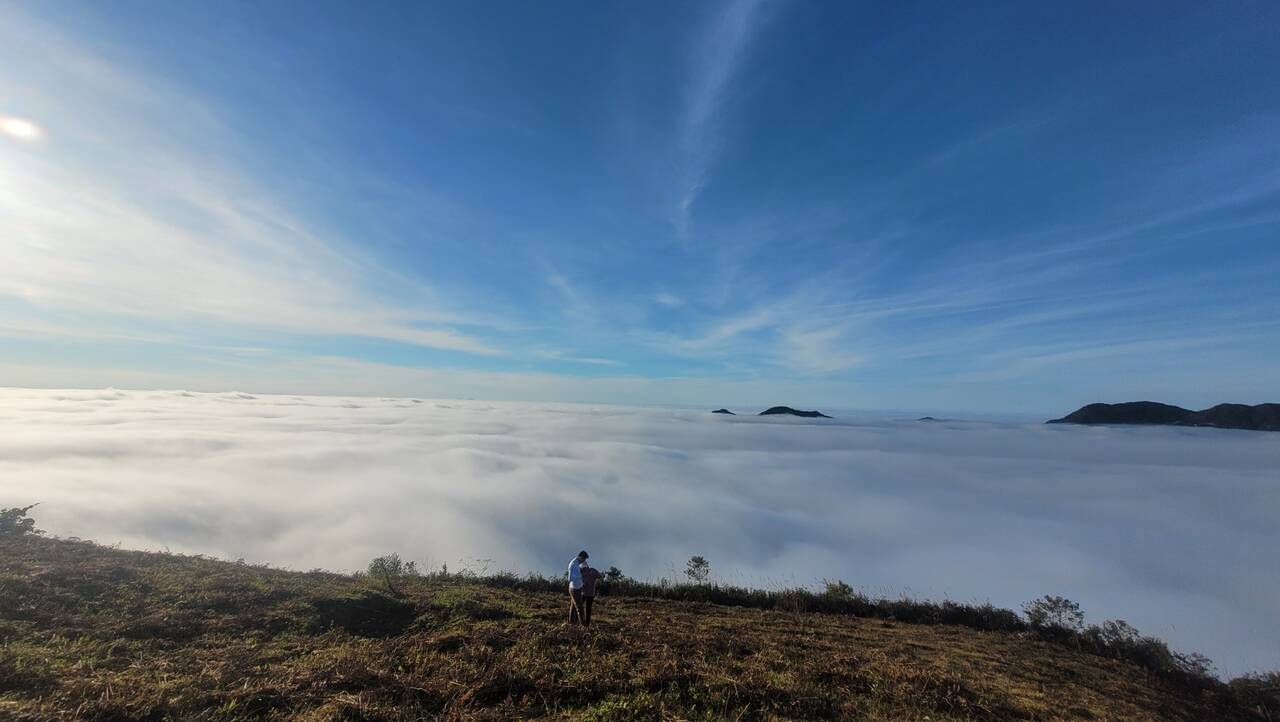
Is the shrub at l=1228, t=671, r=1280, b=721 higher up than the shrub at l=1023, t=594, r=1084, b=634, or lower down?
higher up

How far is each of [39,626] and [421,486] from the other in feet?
511

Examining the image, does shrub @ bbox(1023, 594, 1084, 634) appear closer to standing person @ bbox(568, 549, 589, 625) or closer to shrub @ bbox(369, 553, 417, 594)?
standing person @ bbox(568, 549, 589, 625)

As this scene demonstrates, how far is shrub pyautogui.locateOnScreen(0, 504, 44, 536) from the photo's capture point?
18.8 metres

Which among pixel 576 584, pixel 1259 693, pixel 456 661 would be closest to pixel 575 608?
pixel 576 584

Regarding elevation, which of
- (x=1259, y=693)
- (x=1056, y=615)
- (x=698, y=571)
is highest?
(x=1259, y=693)

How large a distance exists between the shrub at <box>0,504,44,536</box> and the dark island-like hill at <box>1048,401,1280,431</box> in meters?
236

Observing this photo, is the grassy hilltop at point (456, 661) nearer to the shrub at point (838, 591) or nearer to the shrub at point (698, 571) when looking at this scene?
the shrub at point (838, 591)

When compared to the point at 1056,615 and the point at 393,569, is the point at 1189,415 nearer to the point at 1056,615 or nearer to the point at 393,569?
the point at 1056,615

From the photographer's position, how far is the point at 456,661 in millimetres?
9102

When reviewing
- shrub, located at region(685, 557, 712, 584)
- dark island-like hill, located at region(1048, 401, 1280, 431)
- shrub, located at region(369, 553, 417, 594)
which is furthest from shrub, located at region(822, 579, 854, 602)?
dark island-like hill, located at region(1048, 401, 1280, 431)

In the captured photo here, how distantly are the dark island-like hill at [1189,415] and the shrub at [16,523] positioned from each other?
236 m

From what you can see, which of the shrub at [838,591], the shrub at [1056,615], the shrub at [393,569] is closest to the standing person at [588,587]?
the shrub at [393,569]

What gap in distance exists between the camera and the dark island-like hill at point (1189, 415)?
13662 cm

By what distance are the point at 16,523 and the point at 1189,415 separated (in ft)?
834
